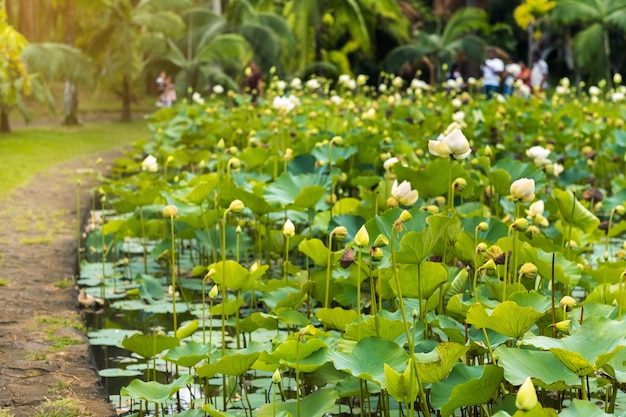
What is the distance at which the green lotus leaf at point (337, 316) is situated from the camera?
8.93ft

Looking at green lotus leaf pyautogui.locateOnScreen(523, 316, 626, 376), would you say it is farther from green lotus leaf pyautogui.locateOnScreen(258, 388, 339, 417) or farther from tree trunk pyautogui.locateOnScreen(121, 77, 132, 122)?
tree trunk pyautogui.locateOnScreen(121, 77, 132, 122)

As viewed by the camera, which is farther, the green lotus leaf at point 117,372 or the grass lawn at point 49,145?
the grass lawn at point 49,145

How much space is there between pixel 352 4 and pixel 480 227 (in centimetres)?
1829

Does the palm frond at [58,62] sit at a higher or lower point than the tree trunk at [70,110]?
higher

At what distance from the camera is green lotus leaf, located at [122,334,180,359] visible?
9.14ft

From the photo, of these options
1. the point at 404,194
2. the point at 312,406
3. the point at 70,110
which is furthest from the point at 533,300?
the point at 70,110

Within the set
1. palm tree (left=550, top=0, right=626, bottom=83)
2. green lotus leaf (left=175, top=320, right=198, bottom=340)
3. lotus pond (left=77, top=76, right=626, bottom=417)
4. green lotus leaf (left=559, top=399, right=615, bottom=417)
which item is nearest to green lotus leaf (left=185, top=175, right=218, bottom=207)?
lotus pond (left=77, top=76, right=626, bottom=417)

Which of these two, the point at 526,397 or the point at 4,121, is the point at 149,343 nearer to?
the point at 526,397

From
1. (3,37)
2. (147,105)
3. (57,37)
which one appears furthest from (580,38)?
(3,37)

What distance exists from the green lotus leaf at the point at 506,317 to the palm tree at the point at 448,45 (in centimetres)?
1952

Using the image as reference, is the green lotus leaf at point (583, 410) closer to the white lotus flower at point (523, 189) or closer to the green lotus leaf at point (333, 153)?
the white lotus flower at point (523, 189)

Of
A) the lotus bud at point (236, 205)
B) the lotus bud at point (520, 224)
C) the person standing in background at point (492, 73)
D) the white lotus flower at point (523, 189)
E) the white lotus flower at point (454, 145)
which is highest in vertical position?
the white lotus flower at point (454, 145)

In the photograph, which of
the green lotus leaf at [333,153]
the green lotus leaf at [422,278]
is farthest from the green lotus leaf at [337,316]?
the green lotus leaf at [333,153]

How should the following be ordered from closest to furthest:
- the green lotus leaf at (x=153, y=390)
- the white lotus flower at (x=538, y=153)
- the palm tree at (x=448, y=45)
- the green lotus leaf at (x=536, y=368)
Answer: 1. the green lotus leaf at (x=536, y=368)
2. the green lotus leaf at (x=153, y=390)
3. the white lotus flower at (x=538, y=153)
4. the palm tree at (x=448, y=45)
